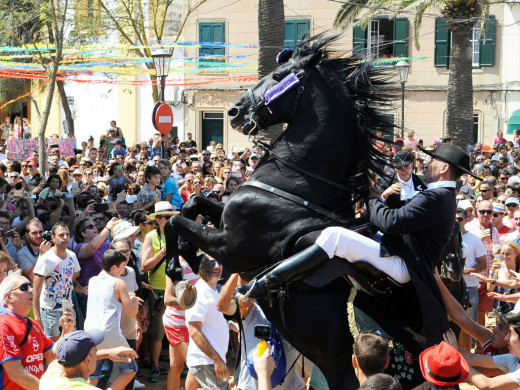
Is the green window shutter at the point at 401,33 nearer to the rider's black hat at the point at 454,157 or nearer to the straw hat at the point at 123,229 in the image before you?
the straw hat at the point at 123,229

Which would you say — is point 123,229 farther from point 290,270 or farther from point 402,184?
point 290,270

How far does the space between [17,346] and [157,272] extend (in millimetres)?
4070

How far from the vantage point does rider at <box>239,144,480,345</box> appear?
5.71 m

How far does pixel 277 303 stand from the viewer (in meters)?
6.12

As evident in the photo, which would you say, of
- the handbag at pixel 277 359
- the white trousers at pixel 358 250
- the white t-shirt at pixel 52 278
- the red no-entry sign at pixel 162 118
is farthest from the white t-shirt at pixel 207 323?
the red no-entry sign at pixel 162 118

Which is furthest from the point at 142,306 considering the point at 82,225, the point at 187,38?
the point at 187,38

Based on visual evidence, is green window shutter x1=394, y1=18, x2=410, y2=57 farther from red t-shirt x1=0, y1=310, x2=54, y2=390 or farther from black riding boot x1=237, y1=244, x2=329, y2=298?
black riding boot x1=237, y1=244, x2=329, y2=298

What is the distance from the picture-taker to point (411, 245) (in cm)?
584

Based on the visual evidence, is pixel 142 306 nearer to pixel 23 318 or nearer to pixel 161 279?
pixel 161 279

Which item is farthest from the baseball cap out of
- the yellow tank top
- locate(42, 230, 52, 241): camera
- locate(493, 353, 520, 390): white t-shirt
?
the yellow tank top

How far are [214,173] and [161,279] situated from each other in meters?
7.93

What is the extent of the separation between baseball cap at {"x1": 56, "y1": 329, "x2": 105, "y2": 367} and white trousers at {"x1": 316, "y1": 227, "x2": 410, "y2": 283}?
169 cm

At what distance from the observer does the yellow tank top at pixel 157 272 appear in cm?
1048

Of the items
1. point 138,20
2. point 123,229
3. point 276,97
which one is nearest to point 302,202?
point 276,97
